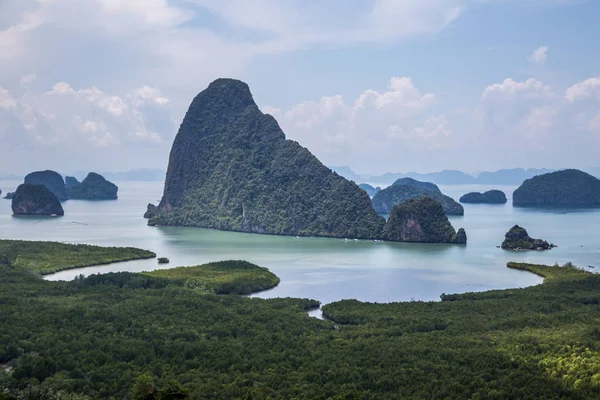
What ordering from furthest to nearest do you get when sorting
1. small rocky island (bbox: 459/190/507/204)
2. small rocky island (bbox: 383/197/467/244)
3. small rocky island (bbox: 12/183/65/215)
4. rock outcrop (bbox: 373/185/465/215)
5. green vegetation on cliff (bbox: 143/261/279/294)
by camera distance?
1. small rocky island (bbox: 459/190/507/204)
2. rock outcrop (bbox: 373/185/465/215)
3. small rocky island (bbox: 12/183/65/215)
4. small rocky island (bbox: 383/197/467/244)
5. green vegetation on cliff (bbox: 143/261/279/294)

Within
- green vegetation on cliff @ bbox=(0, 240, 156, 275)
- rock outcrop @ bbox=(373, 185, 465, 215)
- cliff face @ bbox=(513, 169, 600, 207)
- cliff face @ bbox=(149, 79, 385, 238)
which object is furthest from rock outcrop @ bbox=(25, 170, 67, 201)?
cliff face @ bbox=(513, 169, 600, 207)

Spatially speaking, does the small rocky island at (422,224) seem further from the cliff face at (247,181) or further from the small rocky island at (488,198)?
the small rocky island at (488,198)

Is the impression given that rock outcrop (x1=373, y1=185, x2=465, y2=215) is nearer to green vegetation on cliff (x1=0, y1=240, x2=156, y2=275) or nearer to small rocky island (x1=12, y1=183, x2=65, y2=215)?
small rocky island (x1=12, y1=183, x2=65, y2=215)

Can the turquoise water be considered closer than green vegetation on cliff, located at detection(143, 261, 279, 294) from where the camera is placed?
No

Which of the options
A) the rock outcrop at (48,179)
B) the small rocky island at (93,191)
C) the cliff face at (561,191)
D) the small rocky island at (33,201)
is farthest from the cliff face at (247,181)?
the cliff face at (561,191)

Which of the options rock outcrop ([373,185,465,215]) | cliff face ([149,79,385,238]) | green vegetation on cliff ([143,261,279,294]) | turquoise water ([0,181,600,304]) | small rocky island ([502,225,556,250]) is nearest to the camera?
green vegetation on cliff ([143,261,279,294])

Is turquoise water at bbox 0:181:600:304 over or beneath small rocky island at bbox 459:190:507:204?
beneath

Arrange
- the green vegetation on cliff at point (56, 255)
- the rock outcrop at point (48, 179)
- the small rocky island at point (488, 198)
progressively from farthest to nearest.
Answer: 1. the small rocky island at point (488, 198)
2. the rock outcrop at point (48, 179)
3. the green vegetation on cliff at point (56, 255)

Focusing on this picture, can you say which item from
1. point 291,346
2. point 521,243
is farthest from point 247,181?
point 291,346

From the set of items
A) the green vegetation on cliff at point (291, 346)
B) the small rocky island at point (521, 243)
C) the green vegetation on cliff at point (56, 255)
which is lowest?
the green vegetation on cliff at point (291, 346)
